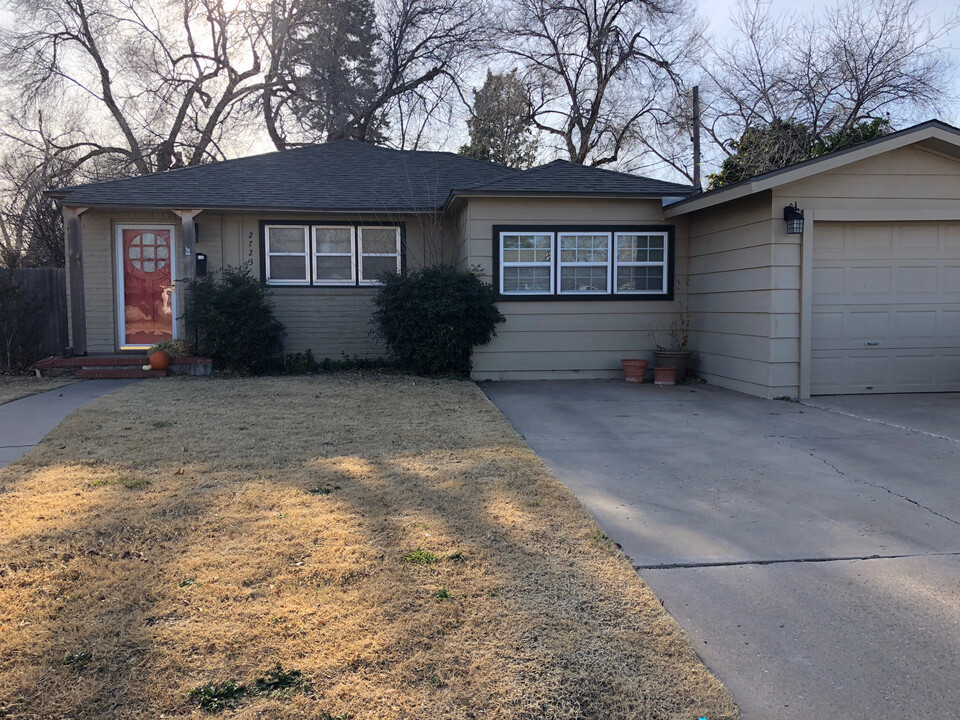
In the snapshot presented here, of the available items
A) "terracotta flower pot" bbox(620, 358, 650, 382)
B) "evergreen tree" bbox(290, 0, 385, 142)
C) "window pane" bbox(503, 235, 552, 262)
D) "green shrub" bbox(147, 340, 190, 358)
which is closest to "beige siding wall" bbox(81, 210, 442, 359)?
"green shrub" bbox(147, 340, 190, 358)

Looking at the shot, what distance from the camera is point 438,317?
10.5 meters

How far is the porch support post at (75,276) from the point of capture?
456 inches

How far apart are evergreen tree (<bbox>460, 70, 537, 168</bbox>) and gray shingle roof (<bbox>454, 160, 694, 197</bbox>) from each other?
12482mm

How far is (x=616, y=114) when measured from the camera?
25.0 metres

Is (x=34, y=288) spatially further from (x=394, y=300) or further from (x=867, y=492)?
(x=867, y=492)

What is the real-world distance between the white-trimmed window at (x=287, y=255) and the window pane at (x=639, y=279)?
5.29 meters

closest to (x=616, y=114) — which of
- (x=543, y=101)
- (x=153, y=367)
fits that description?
(x=543, y=101)

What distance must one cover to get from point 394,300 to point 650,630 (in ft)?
27.1

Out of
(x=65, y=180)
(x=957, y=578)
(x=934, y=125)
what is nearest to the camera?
(x=957, y=578)

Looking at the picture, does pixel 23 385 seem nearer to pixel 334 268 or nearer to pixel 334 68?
pixel 334 268

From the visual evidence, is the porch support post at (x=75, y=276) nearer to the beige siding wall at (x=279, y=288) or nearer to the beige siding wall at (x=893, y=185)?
the beige siding wall at (x=279, y=288)

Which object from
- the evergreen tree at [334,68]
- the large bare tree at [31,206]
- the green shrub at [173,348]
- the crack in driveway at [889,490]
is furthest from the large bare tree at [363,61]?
the crack in driveway at [889,490]

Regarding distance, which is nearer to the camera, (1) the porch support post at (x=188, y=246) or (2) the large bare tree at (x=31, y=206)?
(1) the porch support post at (x=188, y=246)

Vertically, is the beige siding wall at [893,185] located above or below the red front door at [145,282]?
above
